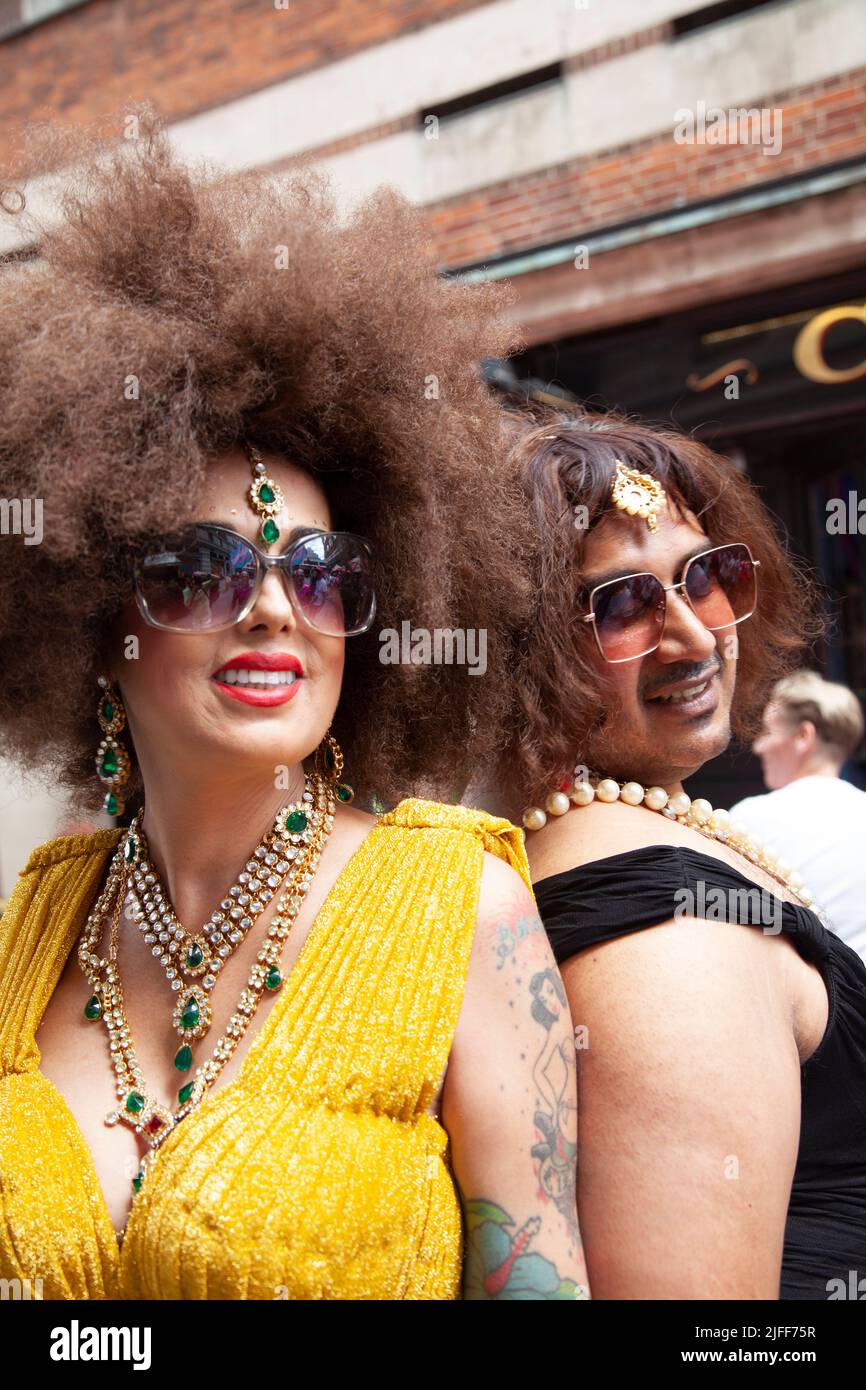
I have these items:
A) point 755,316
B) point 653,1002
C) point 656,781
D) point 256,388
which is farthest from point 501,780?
point 755,316

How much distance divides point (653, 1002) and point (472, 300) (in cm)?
121

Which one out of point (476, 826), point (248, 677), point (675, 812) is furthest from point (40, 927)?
point (675, 812)

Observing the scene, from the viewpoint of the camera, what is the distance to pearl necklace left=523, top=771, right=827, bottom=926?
2.10 m

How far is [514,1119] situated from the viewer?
1.60 meters

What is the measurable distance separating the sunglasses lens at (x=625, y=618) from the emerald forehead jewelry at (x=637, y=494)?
12 centimetres

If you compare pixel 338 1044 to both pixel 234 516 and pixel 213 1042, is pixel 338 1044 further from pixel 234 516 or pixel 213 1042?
pixel 234 516

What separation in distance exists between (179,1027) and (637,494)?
116 centimetres

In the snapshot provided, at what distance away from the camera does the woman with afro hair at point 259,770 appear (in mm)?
A: 1589

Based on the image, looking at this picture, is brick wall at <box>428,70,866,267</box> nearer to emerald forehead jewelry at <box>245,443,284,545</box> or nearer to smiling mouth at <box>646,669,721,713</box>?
smiling mouth at <box>646,669,721,713</box>

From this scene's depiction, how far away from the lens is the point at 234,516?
177 cm

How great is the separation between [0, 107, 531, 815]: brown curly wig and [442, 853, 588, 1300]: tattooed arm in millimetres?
580
